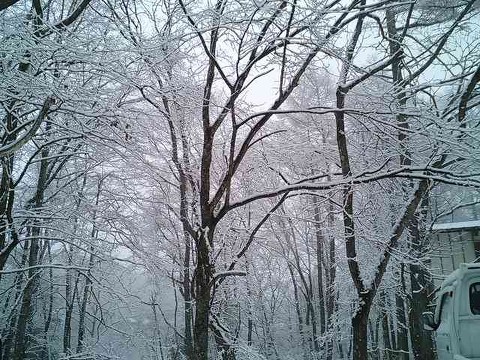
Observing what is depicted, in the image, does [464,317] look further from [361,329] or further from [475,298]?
[361,329]

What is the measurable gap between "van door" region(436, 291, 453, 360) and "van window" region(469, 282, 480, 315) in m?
0.28

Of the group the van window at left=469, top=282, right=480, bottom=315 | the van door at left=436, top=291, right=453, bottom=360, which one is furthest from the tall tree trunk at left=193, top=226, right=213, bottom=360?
the van window at left=469, top=282, right=480, bottom=315

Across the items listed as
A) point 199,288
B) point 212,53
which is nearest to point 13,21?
point 212,53

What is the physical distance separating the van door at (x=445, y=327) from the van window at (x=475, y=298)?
276 millimetres

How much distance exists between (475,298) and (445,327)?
75cm

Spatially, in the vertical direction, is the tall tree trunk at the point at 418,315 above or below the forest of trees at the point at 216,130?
below

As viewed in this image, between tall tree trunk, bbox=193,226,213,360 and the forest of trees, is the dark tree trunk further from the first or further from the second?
tall tree trunk, bbox=193,226,213,360

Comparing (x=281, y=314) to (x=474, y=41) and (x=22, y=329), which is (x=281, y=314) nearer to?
(x=22, y=329)

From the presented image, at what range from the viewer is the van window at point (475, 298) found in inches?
231

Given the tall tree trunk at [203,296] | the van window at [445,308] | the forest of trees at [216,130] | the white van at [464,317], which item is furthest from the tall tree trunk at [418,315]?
the tall tree trunk at [203,296]

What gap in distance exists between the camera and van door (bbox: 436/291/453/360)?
5986 millimetres

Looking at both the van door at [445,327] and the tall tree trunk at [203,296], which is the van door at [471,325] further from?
the tall tree trunk at [203,296]

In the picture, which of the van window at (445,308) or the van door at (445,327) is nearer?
the van door at (445,327)

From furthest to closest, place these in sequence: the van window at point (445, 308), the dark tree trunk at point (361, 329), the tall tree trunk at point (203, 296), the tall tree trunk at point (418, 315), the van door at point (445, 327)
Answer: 1. the tall tree trunk at point (418, 315)
2. the dark tree trunk at point (361, 329)
3. the tall tree trunk at point (203, 296)
4. the van window at point (445, 308)
5. the van door at point (445, 327)
